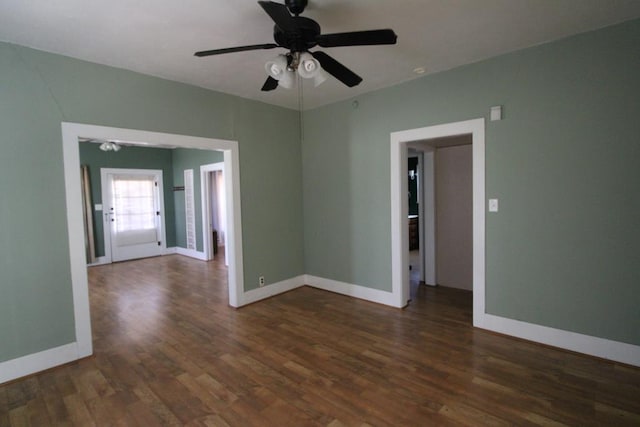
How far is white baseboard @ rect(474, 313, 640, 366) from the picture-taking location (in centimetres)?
247

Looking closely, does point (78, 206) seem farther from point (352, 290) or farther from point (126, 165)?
point (126, 165)

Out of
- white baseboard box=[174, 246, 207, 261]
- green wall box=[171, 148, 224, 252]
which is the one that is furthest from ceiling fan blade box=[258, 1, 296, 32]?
white baseboard box=[174, 246, 207, 261]

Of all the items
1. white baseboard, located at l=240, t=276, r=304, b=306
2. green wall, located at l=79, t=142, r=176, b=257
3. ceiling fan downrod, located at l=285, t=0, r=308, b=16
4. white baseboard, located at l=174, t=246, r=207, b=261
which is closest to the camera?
ceiling fan downrod, located at l=285, t=0, r=308, b=16

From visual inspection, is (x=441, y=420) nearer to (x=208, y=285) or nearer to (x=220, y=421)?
(x=220, y=421)

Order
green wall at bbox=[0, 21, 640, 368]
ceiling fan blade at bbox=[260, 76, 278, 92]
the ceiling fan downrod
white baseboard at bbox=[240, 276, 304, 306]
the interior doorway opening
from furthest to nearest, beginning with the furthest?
the interior doorway opening, white baseboard at bbox=[240, 276, 304, 306], green wall at bbox=[0, 21, 640, 368], ceiling fan blade at bbox=[260, 76, 278, 92], the ceiling fan downrod

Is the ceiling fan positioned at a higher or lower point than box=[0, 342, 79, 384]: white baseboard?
higher

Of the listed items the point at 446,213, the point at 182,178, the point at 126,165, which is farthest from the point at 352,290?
the point at 126,165

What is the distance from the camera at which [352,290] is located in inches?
169

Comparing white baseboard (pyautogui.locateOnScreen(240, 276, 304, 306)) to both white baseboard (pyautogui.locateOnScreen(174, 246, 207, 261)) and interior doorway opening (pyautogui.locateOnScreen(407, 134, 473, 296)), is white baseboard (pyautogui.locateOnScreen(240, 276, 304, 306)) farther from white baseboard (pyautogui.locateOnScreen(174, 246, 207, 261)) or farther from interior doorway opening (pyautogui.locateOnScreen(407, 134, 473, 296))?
white baseboard (pyautogui.locateOnScreen(174, 246, 207, 261))

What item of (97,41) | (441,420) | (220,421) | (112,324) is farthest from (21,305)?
(441,420)

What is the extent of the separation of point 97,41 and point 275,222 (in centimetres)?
272

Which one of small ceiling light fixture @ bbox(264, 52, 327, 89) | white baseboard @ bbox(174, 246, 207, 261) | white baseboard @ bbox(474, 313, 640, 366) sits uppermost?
small ceiling light fixture @ bbox(264, 52, 327, 89)

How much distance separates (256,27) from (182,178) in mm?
5968

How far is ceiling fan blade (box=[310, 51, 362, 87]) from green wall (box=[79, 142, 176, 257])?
6570 millimetres
